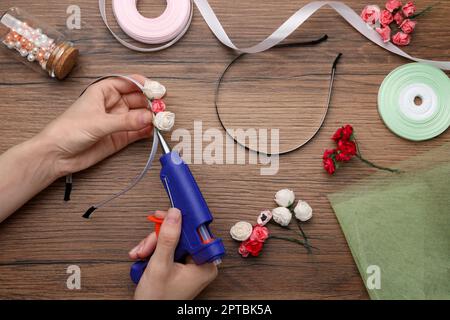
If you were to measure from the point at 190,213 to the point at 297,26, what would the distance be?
1.72 feet

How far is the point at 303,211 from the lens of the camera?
3.67 ft

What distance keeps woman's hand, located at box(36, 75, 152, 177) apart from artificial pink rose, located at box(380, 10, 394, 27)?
0.59 metres

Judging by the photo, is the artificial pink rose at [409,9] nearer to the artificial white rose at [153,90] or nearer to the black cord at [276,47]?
the black cord at [276,47]

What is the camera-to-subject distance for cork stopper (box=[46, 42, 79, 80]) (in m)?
1.12

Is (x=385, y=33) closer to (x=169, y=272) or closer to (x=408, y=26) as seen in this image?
(x=408, y=26)

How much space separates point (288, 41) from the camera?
1190mm

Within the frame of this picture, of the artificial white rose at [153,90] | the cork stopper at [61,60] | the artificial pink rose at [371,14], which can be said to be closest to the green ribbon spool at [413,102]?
the artificial pink rose at [371,14]

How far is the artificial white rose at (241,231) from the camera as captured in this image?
1106 mm

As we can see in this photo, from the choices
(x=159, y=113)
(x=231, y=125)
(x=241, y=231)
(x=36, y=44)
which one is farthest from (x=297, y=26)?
(x=36, y=44)

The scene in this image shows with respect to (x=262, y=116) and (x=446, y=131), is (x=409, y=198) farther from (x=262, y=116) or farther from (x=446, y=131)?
(x=262, y=116)

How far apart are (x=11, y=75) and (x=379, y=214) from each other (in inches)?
37.0

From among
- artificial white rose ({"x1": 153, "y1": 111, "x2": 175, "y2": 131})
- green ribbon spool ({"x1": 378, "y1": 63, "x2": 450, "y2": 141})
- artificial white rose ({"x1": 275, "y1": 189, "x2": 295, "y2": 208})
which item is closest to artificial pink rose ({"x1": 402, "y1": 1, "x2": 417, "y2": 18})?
green ribbon spool ({"x1": 378, "y1": 63, "x2": 450, "y2": 141})

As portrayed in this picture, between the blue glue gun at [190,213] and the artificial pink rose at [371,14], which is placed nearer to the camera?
the blue glue gun at [190,213]

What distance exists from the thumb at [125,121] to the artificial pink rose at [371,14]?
0.57 metres
